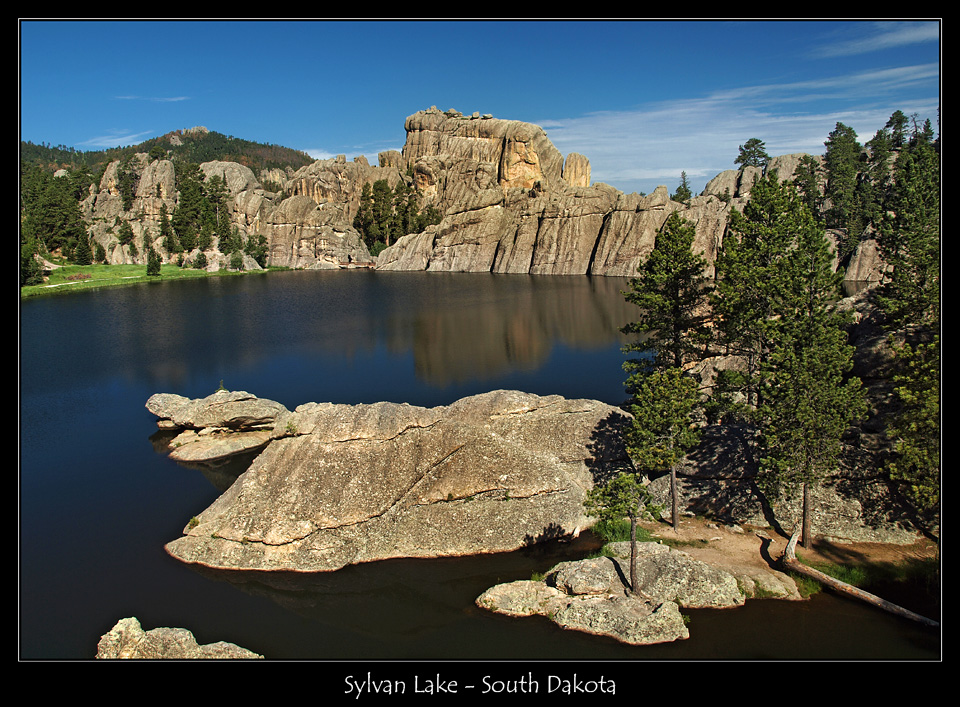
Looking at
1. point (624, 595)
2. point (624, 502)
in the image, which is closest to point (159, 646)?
point (624, 595)

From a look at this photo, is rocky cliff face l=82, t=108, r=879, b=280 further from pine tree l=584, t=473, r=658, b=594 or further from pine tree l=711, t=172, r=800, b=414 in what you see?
pine tree l=584, t=473, r=658, b=594

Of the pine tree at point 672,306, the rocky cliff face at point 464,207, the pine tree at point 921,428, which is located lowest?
the pine tree at point 921,428

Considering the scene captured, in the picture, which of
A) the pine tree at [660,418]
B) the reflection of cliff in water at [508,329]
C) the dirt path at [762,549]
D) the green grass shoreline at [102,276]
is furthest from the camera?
the green grass shoreline at [102,276]

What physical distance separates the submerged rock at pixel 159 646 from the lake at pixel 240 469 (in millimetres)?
1431

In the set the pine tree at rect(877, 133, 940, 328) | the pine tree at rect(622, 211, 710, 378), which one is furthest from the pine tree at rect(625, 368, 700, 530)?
the pine tree at rect(877, 133, 940, 328)

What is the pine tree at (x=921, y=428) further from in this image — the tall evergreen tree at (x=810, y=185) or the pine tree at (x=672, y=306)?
the tall evergreen tree at (x=810, y=185)

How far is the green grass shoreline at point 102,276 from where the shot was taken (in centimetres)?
9982

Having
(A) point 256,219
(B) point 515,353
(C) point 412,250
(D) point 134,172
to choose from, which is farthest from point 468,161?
(B) point 515,353

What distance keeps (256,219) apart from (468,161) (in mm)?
55768

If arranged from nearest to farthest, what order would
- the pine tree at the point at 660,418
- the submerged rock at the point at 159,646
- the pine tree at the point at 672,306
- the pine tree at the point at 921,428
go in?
1. the submerged rock at the point at 159,646
2. the pine tree at the point at 921,428
3. the pine tree at the point at 660,418
4. the pine tree at the point at 672,306

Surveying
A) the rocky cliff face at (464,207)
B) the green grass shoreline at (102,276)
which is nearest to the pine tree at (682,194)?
the rocky cliff face at (464,207)

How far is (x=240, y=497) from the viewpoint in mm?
25844

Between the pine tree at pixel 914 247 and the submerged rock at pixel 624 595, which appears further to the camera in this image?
the pine tree at pixel 914 247

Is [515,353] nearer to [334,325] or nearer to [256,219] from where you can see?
[334,325]
